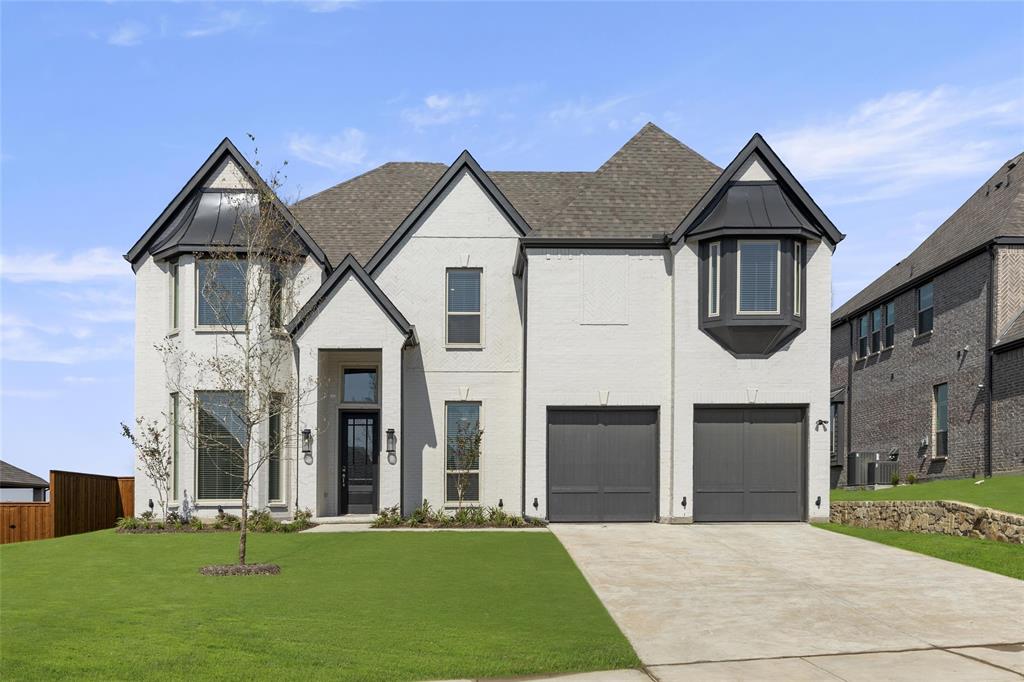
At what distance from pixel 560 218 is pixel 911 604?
A: 43.4 ft

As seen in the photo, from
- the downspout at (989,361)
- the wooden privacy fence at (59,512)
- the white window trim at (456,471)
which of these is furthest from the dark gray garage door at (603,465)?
the downspout at (989,361)

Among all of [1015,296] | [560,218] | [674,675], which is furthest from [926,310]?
[674,675]

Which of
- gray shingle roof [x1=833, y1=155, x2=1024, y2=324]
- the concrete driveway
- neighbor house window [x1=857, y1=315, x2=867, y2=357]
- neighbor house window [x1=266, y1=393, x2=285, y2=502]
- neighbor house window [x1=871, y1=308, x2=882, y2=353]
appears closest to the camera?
the concrete driveway

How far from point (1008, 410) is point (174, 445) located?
23.7m

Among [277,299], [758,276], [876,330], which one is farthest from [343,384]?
[876,330]

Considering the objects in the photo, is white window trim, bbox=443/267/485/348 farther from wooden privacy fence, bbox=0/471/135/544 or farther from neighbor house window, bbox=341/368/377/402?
wooden privacy fence, bbox=0/471/135/544

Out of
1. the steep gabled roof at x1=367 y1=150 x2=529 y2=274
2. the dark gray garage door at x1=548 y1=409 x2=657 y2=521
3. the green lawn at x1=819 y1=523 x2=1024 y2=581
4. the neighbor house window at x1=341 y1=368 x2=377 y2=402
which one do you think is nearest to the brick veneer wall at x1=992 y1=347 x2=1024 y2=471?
the green lawn at x1=819 y1=523 x2=1024 y2=581

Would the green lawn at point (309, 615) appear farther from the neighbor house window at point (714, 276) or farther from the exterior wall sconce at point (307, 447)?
the neighbor house window at point (714, 276)

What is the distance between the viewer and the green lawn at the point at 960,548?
51.5ft

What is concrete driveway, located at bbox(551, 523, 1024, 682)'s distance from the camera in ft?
31.6

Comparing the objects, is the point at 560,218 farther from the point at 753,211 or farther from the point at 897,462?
the point at 897,462

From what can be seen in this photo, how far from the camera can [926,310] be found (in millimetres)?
34656

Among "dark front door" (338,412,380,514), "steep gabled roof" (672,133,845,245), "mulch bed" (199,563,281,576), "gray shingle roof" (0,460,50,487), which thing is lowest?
"gray shingle roof" (0,460,50,487)

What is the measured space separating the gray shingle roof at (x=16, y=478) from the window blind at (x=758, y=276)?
2800cm
